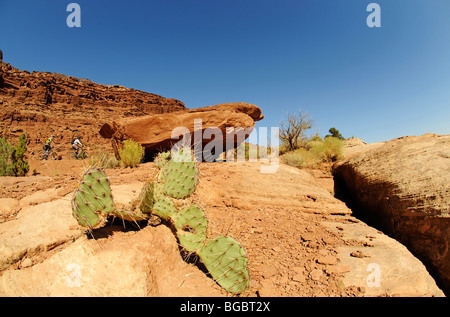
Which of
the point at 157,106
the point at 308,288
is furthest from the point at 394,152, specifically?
the point at 157,106

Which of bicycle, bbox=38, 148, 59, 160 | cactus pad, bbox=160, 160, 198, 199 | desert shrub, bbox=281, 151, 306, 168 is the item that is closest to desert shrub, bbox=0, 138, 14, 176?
bicycle, bbox=38, 148, 59, 160

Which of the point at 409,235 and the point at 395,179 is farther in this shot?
the point at 395,179

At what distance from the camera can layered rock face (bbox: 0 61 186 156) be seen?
23250mm

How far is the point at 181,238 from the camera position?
2506mm

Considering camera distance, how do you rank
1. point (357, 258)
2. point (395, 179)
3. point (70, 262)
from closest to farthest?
point (70, 262) < point (357, 258) < point (395, 179)

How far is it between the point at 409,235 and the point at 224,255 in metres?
3.07

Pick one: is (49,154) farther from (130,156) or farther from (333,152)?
(333,152)

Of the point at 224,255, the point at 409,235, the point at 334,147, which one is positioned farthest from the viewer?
the point at 334,147

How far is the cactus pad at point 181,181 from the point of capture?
3.14 metres

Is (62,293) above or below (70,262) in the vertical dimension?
below

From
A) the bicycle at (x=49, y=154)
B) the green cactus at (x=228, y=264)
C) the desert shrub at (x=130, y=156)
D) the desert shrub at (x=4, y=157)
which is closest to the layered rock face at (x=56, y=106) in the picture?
the bicycle at (x=49, y=154)
